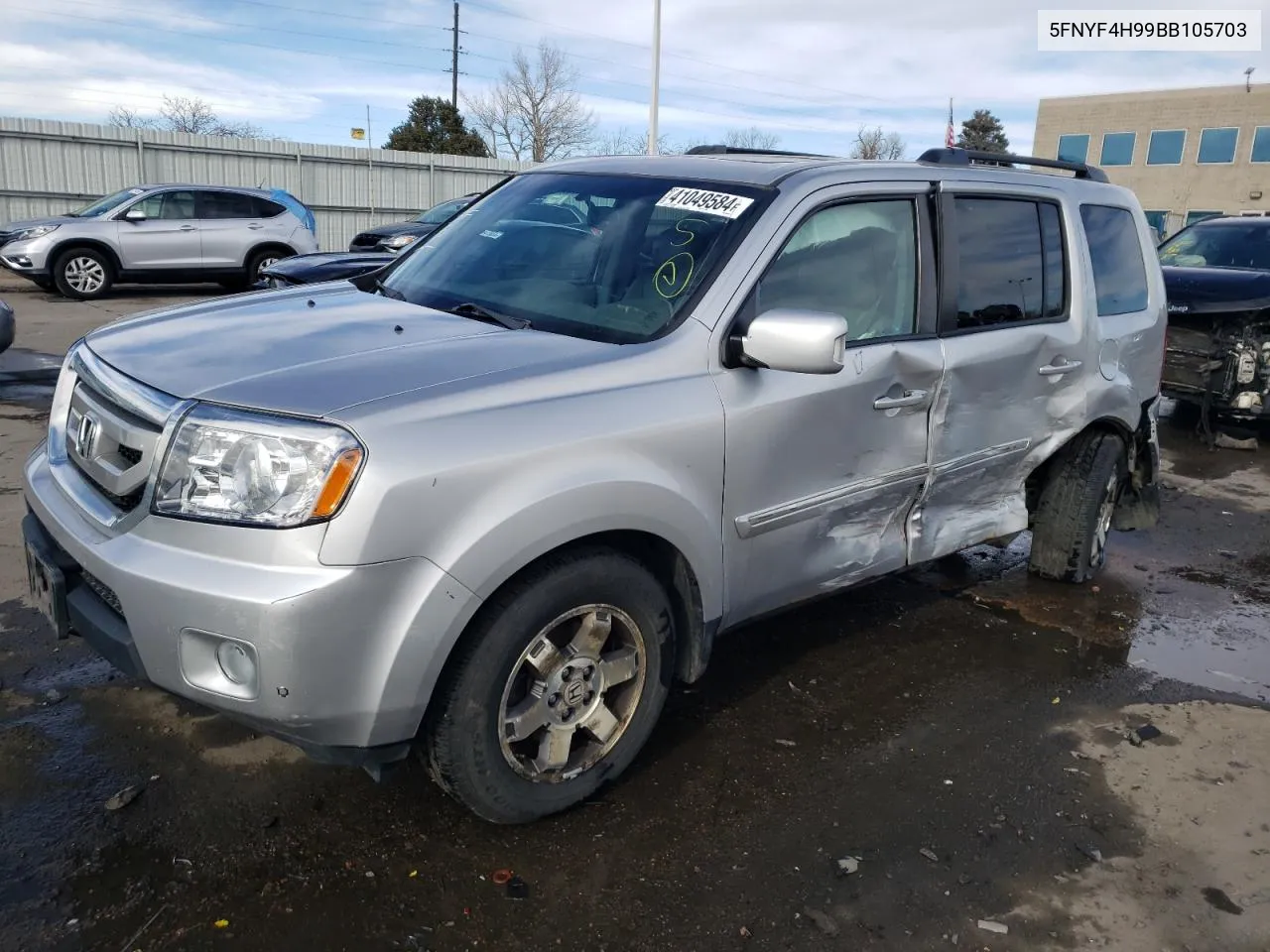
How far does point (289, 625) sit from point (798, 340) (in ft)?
4.95

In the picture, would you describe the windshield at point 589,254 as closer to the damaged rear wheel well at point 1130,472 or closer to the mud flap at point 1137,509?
the damaged rear wheel well at point 1130,472

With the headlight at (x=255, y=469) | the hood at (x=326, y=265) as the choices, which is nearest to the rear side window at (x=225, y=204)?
the hood at (x=326, y=265)

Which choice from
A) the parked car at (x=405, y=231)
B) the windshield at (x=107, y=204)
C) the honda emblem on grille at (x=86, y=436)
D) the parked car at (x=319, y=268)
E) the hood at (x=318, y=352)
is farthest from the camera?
the windshield at (x=107, y=204)

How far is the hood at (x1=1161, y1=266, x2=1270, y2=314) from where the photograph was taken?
8.10 metres

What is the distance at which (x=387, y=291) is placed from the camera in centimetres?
368

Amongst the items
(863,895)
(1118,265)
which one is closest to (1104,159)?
(1118,265)

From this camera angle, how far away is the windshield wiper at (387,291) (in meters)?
3.57

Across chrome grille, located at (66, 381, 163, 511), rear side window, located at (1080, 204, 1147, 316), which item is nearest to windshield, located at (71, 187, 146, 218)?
chrome grille, located at (66, 381, 163, 511)

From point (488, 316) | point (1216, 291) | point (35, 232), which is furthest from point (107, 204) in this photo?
point (1216, 291)

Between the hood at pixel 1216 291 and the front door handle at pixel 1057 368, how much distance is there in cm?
425

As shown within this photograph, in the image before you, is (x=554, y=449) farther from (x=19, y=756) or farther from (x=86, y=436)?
(x=19, y=756)

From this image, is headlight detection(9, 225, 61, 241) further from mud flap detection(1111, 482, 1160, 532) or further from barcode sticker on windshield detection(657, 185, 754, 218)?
mud flap detection(1111, 482, 1160, 532)

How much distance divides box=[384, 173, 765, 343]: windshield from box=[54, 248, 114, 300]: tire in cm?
1279

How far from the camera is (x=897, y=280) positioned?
3.65 m
